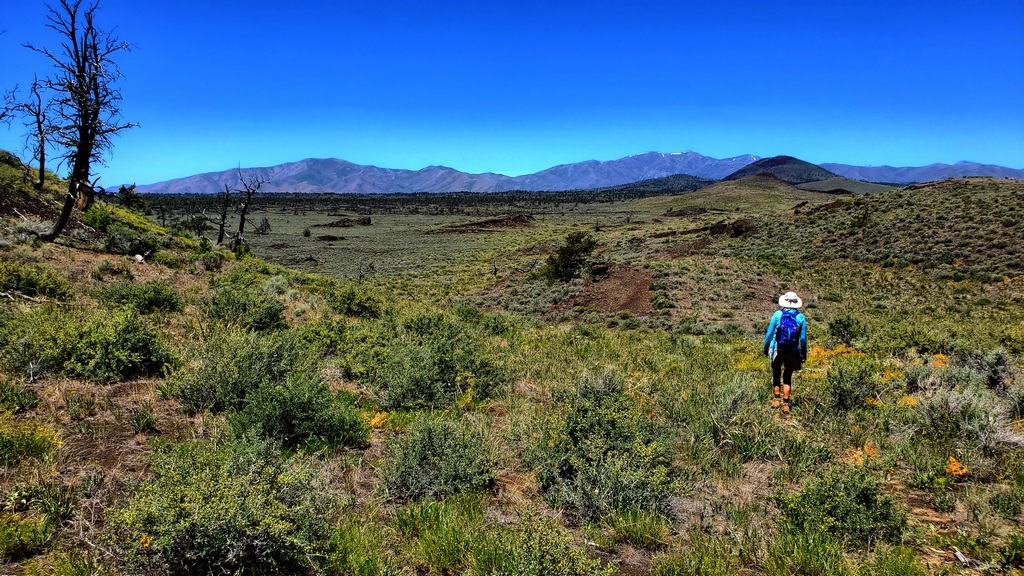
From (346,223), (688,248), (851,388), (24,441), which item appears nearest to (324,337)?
(24,441)

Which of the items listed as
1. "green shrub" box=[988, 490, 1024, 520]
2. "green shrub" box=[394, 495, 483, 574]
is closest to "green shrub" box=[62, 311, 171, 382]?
"green shrub" box=[394, 495, 483, 574]

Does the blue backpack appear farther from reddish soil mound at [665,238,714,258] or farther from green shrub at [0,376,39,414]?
reddish soil mound at [665,238,714,258]

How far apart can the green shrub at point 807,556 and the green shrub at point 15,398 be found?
6148 mm

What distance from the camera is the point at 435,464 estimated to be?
12.8 feet

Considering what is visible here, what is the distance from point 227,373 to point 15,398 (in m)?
1.65

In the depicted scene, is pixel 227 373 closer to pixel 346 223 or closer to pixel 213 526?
pixel 213 526

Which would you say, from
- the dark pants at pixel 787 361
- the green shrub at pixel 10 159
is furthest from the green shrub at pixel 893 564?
the green shrub at pixel 10 159

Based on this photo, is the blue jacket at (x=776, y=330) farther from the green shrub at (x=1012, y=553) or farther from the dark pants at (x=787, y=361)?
the green shrub at (x=1012, y=553)

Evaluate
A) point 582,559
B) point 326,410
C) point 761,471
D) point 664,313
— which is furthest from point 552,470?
point 664,313

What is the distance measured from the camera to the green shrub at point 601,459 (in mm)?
3521

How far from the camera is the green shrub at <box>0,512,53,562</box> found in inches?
99.4

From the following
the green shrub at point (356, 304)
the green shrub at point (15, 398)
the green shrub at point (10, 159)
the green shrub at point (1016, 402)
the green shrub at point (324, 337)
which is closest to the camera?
the green shrub at point (15, 398)

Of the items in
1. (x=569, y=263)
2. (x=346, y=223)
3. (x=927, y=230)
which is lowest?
(x=569, y=263)

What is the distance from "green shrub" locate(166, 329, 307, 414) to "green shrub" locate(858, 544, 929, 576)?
512 cm
